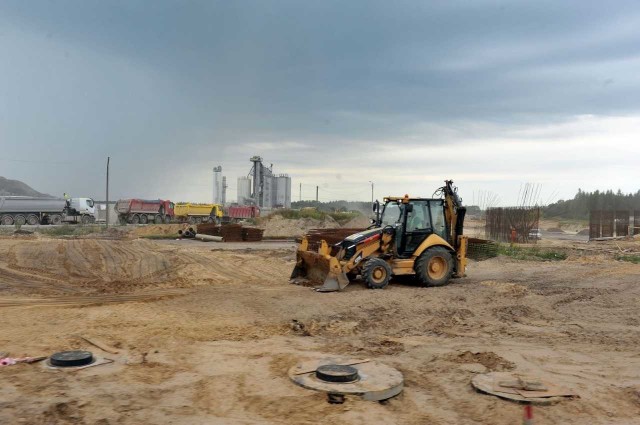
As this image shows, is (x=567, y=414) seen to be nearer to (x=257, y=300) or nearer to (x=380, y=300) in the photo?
(x=380, y=300)

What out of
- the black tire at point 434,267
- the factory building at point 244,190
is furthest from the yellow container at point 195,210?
the black tire at point 434,267

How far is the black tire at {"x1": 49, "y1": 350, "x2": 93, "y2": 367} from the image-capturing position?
6.40m

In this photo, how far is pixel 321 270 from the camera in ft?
43.8

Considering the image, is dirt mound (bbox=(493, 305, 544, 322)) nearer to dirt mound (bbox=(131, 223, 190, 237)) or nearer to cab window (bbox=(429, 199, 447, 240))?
cab window (bbox=(429, 199, 447, 240))

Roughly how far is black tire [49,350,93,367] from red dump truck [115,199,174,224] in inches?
1954

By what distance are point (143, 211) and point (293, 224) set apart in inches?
654

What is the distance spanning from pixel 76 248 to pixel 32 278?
4491 millimetres

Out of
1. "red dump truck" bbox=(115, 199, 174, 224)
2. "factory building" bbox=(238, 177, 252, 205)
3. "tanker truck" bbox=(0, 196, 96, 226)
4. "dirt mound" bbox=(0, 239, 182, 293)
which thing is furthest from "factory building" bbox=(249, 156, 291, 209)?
"dirt mound" bbox=(0, 239, 182, 293)

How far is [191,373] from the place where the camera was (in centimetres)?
640

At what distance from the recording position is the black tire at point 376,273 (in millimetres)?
12719

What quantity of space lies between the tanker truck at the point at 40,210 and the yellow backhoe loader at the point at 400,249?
39.5 metres

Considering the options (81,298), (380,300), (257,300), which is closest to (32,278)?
(81,298)

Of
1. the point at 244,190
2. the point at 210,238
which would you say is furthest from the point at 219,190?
the point at 210,238

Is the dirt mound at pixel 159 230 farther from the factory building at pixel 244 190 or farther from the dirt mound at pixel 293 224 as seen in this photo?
the factory building at pixel 244 190
